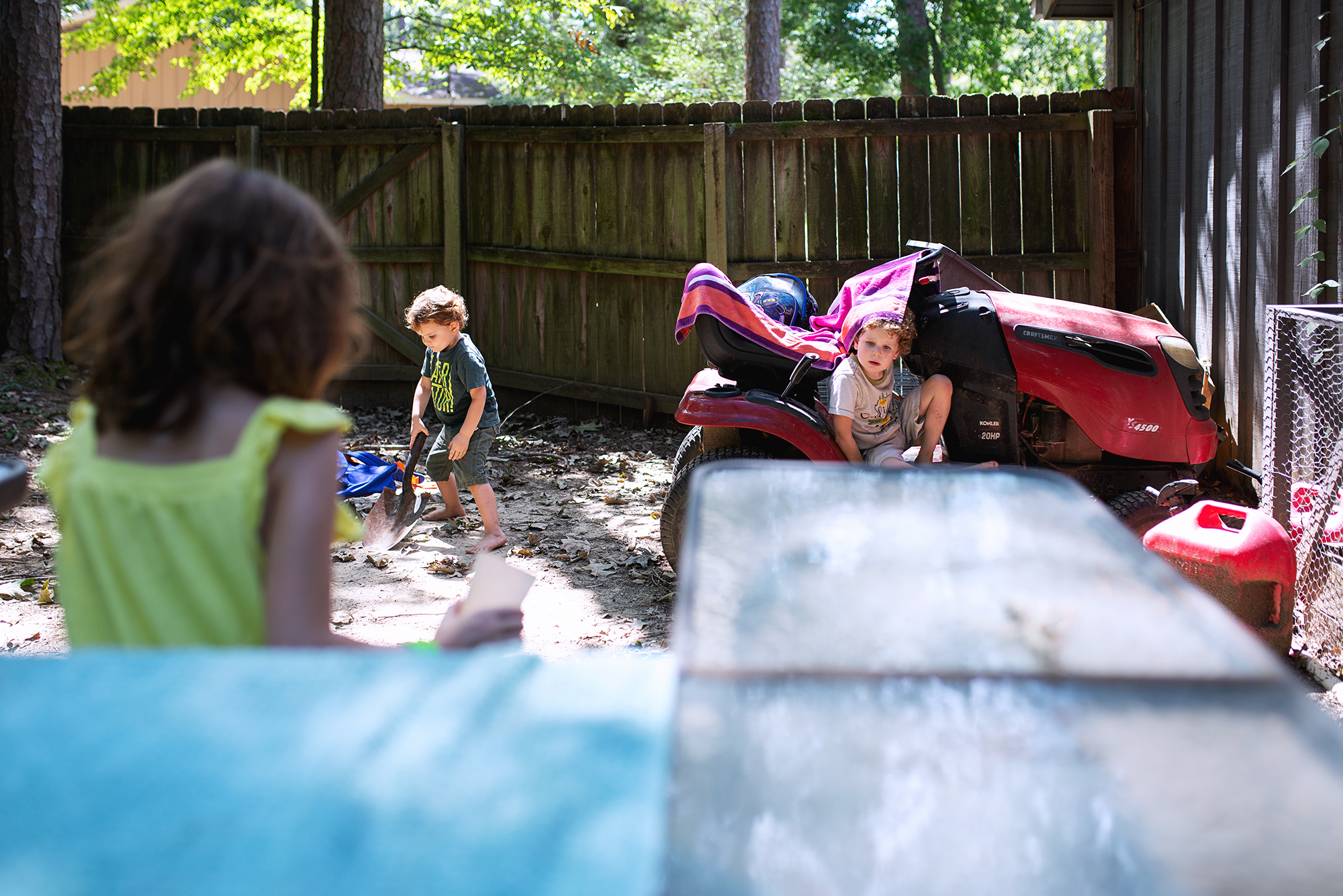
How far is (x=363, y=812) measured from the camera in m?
0.86

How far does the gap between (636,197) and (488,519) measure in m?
3.25

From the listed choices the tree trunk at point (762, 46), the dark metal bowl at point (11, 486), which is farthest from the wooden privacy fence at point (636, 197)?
the dark metal bowl at point (11, 486)

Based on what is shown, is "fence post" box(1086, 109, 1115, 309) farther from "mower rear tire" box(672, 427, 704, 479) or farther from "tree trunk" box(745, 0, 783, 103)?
"tree trunk" box(745, 0, 783, 103)

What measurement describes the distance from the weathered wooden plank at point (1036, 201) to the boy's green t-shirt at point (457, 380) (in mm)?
3501

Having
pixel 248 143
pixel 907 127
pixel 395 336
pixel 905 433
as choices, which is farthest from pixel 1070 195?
pixel 248 143

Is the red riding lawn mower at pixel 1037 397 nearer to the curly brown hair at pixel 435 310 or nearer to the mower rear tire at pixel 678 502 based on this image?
the mower rear tire at pixel 678 502

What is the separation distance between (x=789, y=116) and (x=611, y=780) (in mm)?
6771

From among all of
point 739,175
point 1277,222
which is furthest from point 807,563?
point 739,175

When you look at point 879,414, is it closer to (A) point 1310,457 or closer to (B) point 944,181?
(A) point 1310,457

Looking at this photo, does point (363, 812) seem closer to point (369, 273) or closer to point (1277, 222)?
point (1277, 222)

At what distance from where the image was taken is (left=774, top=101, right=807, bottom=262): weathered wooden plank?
23.6ft

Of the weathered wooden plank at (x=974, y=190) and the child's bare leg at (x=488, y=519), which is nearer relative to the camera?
the child's bare leg at (x=488, y=519)

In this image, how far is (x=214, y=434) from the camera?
4.31 ft

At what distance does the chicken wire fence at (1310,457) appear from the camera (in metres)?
3.62
